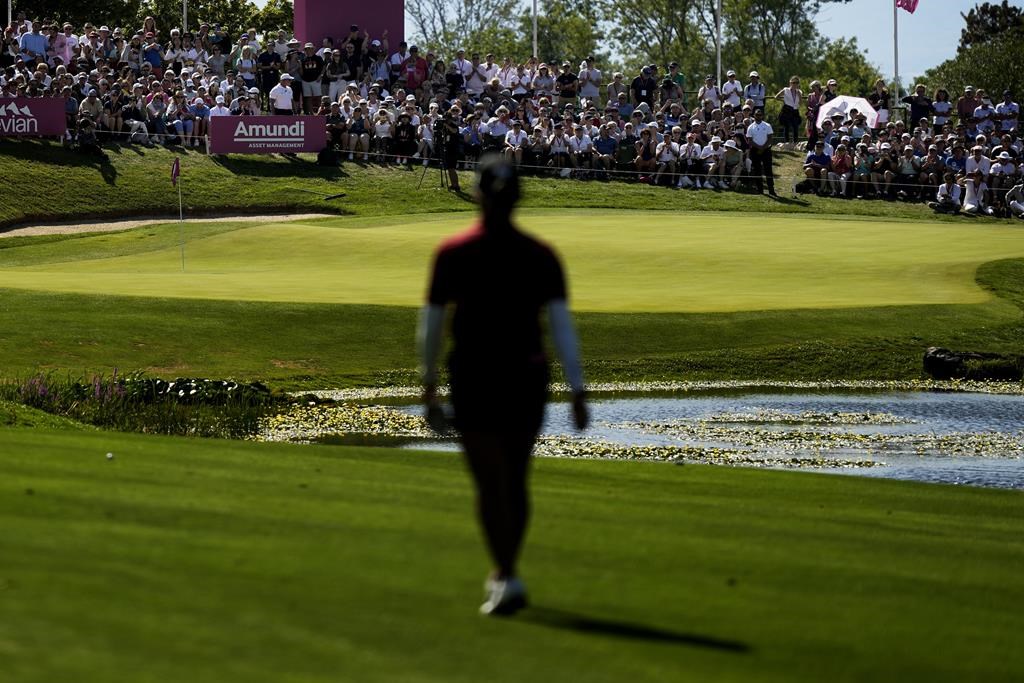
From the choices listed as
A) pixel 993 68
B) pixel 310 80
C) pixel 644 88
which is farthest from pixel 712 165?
pixel 993 68

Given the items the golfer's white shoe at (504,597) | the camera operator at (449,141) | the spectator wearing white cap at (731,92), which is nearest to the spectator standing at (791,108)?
the spectator wearing white cap at (731,92)

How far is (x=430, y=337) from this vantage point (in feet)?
23.2

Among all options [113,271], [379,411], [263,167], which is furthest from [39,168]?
[379,411]

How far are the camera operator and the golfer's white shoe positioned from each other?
39509 millimetres

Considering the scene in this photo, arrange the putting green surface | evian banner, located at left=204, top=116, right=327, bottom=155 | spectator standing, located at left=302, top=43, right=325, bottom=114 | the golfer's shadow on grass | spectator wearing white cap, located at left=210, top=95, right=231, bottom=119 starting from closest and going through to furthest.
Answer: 1. the golfer's shadow on grass
2. the putting green surface
3. spectator wearing white cap, located at left=210, top=95, right=231, bottom=119
4. evian banner, located at left=204, top=116, right=327, bottom=155
5. spectator standing, located at left=302, top=43, right=325, bottom=114

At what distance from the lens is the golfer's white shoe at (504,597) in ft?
22.8

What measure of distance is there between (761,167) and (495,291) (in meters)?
45.3

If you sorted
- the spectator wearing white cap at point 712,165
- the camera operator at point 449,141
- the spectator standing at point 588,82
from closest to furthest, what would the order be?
the camera operator at point 449,141 < the spectator wearing white cap at point 712,165 < the spectator standing at point 588,82

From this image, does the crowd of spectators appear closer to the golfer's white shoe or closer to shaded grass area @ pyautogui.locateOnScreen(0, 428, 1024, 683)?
shaded grass area @ pyautogui.locateOnScreen(0, 428, 1024, 683)

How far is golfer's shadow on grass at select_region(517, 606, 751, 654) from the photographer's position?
22.4 feet

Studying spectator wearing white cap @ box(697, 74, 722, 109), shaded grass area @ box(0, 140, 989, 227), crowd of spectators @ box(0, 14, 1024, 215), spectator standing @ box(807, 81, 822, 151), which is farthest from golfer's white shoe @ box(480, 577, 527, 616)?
spectator wearing white cap @ box(697, 74, 722, 109)

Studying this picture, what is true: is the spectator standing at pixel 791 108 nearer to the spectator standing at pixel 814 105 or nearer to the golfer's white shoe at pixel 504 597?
the spectator standing at pixel 814 105

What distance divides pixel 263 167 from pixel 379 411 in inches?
1102

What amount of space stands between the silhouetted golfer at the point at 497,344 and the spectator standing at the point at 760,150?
141 feet
